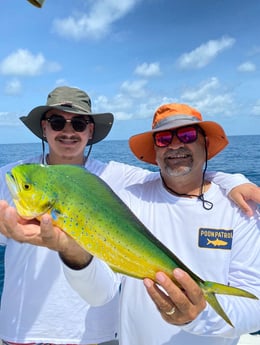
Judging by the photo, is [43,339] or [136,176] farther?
[136,176]

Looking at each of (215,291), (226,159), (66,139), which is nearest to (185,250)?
(215,291)

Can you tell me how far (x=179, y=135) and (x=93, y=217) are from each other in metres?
1.26

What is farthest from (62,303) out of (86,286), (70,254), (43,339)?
(70,254)

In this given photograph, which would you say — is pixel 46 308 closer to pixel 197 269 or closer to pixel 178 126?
pixel 197 269

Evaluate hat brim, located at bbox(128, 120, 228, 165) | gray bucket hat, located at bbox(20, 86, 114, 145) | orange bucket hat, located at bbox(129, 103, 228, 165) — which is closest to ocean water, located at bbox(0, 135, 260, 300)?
gray bucket hat, located at bbox(20, 86, 114, 145)

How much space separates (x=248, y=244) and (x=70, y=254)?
1215 mm

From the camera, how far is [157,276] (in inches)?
62.9

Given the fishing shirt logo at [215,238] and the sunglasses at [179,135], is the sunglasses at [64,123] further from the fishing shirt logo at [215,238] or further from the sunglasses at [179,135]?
the fishing shirt logo at [215,238]

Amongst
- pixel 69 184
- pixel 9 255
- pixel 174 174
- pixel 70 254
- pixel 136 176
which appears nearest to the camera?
pixel 69 184

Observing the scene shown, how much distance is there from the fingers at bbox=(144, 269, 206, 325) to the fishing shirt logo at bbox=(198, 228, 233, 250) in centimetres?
58

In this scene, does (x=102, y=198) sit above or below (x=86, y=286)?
above

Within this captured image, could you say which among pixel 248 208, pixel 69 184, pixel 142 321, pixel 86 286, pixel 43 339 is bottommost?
pixel 43 339

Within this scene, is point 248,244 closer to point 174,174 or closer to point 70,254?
point 174,174

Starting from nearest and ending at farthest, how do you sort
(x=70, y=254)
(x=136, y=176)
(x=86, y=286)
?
(x=70, y=254) → (x=86, y=286) → (x=136, y=176)
